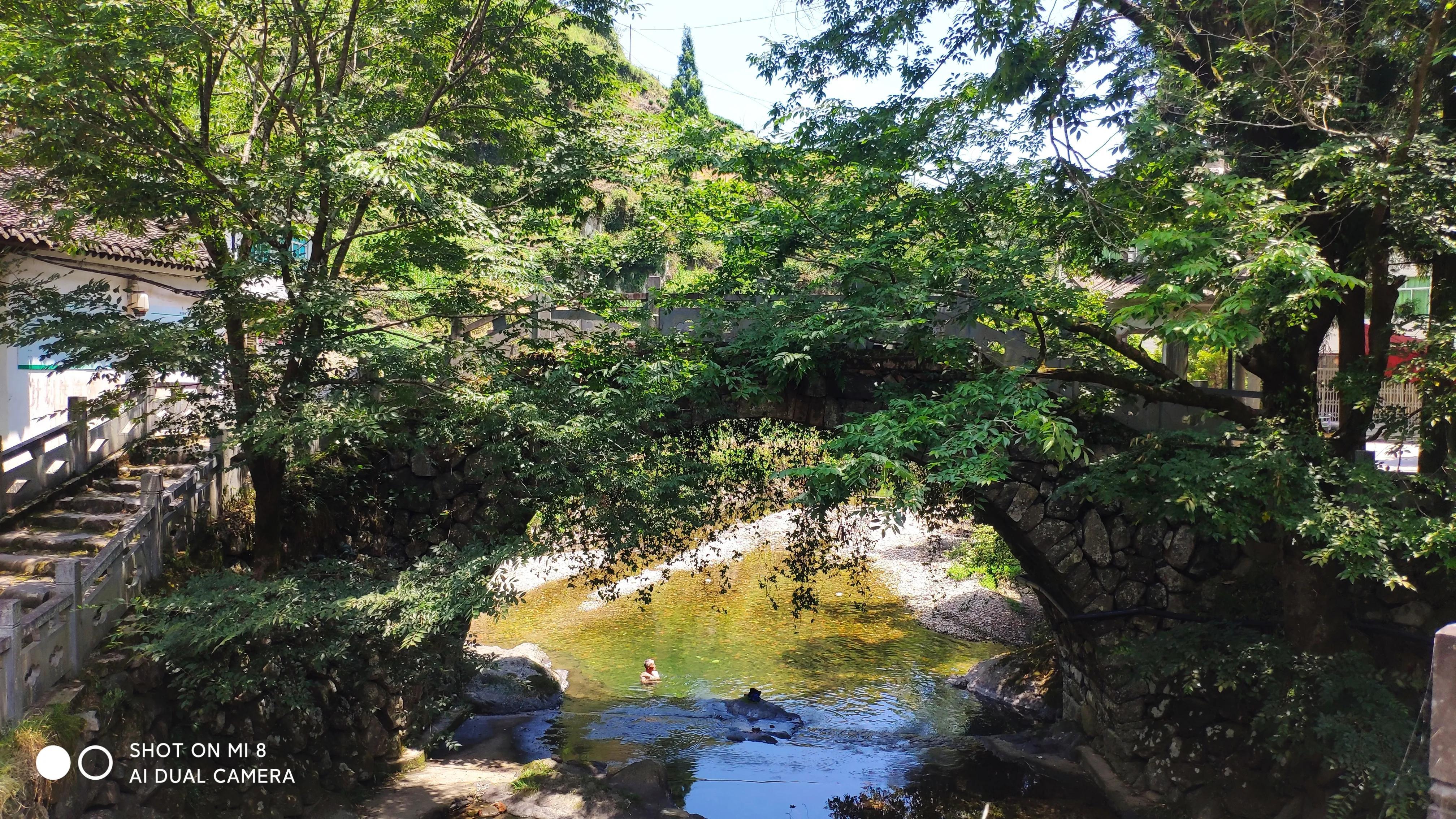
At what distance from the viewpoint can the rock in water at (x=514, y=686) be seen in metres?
13.7

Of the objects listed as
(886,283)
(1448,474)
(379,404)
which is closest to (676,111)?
(886,283)

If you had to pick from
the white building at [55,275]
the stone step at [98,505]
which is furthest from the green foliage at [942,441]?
the stone step at [98,505]

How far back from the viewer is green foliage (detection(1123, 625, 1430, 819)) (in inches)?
292

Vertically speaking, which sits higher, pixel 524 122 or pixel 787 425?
pixel 524 122

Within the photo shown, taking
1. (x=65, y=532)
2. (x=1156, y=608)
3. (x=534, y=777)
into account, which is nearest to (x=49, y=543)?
(x=65, y=532)

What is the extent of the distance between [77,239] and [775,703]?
11443 mm

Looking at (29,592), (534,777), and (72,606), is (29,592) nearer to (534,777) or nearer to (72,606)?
(72,606)

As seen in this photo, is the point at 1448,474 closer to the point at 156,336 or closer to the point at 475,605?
the point at 475,605

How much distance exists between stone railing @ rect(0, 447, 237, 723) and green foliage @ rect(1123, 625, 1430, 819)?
1059 cm

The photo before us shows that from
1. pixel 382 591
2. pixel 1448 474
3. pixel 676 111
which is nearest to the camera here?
pixel 1448 474

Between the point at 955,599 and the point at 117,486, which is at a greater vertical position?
the point at 117,486

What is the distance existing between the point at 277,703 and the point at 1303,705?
10.3 meters

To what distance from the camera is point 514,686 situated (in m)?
14.0

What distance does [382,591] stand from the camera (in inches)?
352
